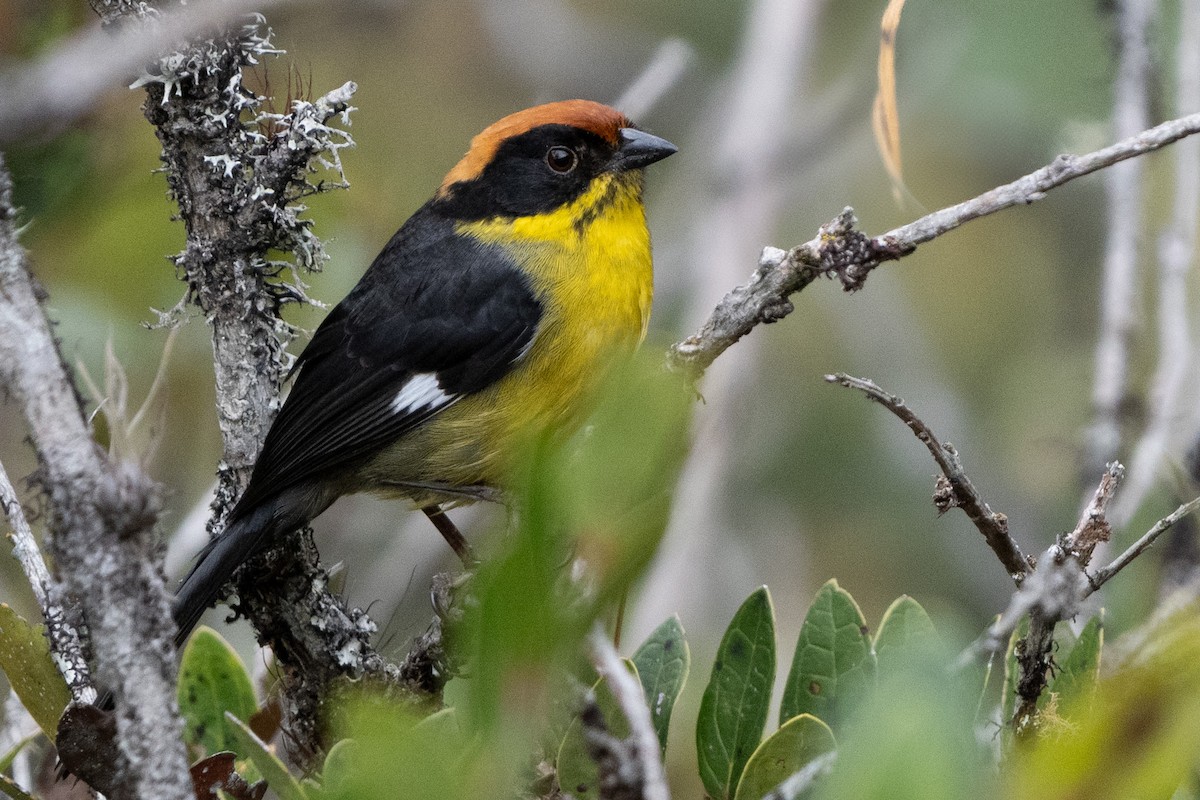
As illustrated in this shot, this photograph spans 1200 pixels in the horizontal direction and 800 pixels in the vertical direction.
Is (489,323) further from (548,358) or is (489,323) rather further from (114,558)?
(114,558)

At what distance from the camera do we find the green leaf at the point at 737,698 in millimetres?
1905

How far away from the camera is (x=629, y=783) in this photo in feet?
3.94

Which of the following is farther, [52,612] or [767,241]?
[767,241]

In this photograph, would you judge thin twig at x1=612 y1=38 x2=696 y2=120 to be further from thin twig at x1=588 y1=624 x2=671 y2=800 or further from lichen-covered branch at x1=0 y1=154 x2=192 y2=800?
thin twig at x1=588 y1=624 x2=671 y2=800

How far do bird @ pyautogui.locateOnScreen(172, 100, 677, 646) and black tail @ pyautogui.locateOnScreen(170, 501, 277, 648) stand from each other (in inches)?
18.8

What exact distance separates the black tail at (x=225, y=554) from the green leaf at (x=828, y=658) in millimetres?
1130

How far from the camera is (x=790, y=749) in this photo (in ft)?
5.74

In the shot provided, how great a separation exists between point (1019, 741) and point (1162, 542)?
117 centimetres

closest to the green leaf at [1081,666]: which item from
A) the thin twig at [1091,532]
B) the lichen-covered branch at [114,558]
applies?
the thin twig at [1091,532]

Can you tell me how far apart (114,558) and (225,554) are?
1269 millimetres

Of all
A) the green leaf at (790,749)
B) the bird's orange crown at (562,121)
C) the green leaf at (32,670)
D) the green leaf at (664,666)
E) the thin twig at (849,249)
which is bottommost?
the green leaf at (790,749)

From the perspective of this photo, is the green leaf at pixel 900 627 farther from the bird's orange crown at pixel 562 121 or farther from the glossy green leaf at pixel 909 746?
the bird's orange crown at pixel 562 121

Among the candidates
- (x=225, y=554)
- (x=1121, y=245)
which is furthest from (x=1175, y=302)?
(x=225, y=554)

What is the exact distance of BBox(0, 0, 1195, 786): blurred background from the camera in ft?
11.7
